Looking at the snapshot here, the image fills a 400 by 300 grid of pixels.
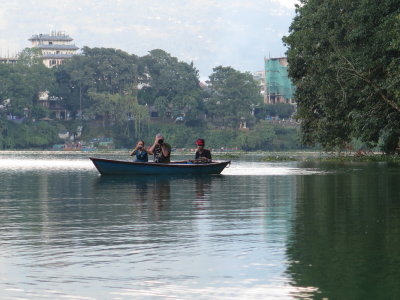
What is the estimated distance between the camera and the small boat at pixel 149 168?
43531 mm

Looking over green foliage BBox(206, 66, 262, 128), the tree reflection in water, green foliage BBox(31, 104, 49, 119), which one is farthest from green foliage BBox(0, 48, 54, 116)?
the tree reflection in water

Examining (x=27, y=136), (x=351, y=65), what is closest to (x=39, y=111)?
(x=27, y=136)

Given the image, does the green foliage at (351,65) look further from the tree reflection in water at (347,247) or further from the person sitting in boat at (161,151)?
the tree reflection in water at (347,247)

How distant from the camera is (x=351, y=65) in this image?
44.7 meters

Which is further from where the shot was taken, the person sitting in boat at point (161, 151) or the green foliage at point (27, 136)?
the green foliage at point (27, 136)

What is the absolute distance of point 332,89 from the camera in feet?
165

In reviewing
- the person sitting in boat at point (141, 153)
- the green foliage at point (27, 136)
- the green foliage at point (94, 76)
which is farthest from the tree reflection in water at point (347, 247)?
the green foliage at point (94, 76)

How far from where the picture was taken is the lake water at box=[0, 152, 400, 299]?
12.5 m

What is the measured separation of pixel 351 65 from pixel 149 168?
1027cm

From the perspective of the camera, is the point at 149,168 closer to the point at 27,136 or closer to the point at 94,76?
the point at 27,136

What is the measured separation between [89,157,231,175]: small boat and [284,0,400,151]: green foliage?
7.49 metres

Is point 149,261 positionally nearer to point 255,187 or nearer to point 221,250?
point 221,250

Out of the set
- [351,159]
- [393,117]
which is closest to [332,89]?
[393,117]

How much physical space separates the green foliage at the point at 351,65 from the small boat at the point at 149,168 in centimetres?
749
